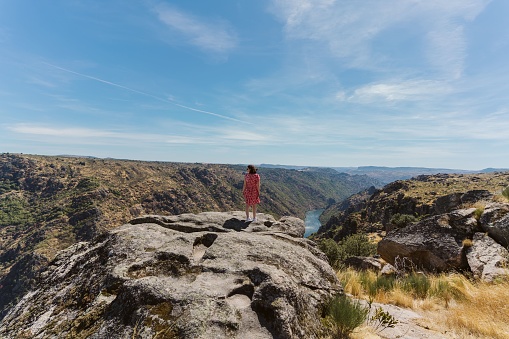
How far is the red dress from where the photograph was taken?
42.4 feet

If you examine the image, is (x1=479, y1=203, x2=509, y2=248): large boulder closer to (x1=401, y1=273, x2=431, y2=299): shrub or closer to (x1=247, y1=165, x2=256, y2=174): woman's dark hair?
(x1=401, y1=273, x2=431, y2=299): shrub

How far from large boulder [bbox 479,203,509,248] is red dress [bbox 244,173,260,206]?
9.49 m

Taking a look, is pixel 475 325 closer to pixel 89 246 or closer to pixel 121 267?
pixel 121 267

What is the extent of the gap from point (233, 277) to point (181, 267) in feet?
3.81

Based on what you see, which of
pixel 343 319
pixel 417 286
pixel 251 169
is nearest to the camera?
pixel 343 319

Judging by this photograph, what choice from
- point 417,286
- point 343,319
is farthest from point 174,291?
point 417,286

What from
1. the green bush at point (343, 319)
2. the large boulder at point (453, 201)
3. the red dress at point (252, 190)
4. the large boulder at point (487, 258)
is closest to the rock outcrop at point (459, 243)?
the large boulder at point (487, 258)

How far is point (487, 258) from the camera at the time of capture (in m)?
9.45

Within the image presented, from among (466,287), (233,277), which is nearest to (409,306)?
(466,287)

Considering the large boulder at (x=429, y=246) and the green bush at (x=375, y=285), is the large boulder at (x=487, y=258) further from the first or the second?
the green bush at (x=375, y=285)

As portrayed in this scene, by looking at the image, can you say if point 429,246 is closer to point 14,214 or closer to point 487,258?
point 487,258

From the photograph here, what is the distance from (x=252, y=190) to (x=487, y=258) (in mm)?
9263

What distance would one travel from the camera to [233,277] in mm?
5250

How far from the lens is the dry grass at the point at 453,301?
5180 millimetres
